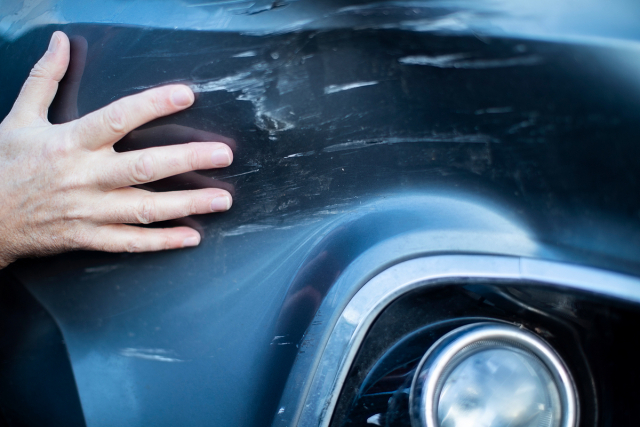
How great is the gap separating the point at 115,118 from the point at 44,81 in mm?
273

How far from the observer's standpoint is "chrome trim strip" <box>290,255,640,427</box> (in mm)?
709

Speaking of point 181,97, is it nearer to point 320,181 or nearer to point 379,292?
point 320,181

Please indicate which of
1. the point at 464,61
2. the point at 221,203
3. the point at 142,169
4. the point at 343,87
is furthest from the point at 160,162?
the point at 464,61

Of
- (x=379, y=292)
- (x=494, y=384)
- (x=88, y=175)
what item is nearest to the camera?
(x=494, y=384)

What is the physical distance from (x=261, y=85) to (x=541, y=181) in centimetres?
56

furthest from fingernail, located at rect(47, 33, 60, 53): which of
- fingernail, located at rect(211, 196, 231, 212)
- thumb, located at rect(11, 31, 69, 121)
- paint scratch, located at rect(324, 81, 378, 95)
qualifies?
paint scratch, located at rect(324, 81, 378, 95)

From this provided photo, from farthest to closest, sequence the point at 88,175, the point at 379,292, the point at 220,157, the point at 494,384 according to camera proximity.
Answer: the point at 88,175 < the point at 220,157 < the point at 379,292 < the point at 494,384

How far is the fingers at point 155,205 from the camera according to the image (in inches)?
35.4

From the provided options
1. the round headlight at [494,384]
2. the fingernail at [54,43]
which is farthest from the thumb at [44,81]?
the round headlight at [494,384]

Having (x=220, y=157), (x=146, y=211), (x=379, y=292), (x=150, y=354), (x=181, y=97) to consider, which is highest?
(x=181, y=97)

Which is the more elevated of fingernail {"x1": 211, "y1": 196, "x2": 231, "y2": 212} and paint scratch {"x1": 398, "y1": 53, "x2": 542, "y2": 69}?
paint scratch {"x1": 398, "y1": 53, "x2": 542, "y2": 69}

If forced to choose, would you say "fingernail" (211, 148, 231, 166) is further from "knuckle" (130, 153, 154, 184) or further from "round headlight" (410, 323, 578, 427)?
"round headlight" (410, 323, 578, 427)

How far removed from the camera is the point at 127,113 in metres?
0.89

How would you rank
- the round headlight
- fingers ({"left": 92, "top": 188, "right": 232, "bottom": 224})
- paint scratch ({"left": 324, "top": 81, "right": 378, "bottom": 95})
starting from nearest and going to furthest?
the round headlight → paint scratch ({"left": 324, "top": 81, "right": 378, "bottom": 95}) → fingers ({"left": 92, "top": 188, "right": 232, "bottom": 224})
